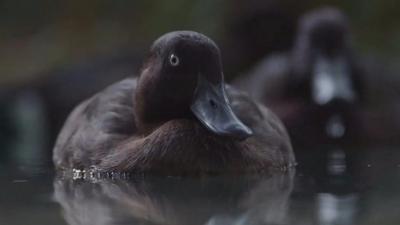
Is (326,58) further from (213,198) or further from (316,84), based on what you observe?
(213,198)

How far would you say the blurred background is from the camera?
31.4ft

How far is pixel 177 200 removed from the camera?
5188 mm

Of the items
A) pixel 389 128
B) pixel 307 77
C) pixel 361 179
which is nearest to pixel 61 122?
pixel 307 77

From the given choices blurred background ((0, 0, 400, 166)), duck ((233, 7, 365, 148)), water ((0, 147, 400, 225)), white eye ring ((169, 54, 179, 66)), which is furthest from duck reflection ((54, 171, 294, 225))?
blurred background ((0, 0, 400, 166))

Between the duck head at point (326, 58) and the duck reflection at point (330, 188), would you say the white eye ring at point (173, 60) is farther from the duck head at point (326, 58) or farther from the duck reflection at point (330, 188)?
the duck head at point (326, 58)

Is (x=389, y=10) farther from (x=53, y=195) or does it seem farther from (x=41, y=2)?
(x=53, y=195)

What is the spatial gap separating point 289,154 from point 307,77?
2473 millimetres

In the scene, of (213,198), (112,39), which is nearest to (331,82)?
(112,39)

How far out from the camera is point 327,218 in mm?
4535

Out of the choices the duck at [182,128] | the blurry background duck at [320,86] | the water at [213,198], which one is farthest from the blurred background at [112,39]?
the water at [213,198]

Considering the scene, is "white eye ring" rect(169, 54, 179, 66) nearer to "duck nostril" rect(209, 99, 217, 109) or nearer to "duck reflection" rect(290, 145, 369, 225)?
"duck nostril" rect(209, 99, 217, 109)

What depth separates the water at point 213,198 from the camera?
4.63 metres

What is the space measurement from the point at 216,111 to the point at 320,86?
9.73 feet

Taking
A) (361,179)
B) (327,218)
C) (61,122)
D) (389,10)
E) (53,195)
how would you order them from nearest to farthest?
(327,218), (53,195), (361,179), (61,122), (389,10)
